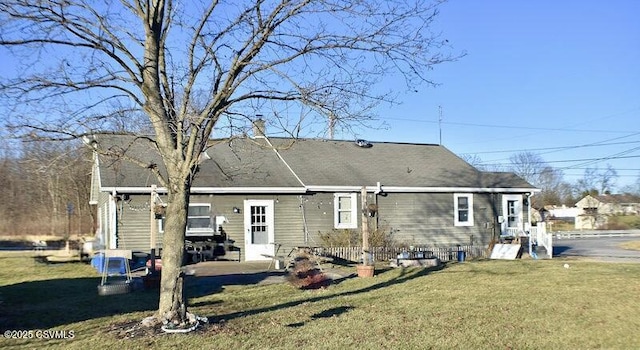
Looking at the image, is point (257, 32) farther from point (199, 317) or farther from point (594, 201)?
point (594, 201)

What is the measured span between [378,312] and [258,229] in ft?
38.0

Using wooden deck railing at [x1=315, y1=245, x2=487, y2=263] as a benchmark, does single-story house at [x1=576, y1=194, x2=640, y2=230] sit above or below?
above

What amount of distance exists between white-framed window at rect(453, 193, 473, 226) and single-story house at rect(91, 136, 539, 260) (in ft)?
0.14

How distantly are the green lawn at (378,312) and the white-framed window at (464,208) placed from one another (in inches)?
359

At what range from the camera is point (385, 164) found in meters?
25.3

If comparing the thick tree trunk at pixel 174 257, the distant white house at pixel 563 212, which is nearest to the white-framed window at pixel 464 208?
the thick tree trunk at pixel 174 257

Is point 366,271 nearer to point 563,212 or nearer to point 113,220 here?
point 113,220

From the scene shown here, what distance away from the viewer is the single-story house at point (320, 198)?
19453 mm

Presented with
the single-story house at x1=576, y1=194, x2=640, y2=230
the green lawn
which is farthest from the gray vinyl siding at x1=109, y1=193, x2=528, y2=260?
the single-story house at x1=576, y1=194, x2=640, y2=230

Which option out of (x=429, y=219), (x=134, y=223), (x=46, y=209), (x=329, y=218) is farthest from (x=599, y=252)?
(x=46, y=209)

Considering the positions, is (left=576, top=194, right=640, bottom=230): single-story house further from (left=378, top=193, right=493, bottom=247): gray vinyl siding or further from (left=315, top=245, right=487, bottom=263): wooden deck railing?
(left=315, top=245, right=487, bottom=263): wooden deck railing

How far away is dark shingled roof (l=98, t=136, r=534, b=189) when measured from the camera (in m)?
20.3

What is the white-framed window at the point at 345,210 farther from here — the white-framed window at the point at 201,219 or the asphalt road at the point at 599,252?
the asphalt road at the point at 599,252

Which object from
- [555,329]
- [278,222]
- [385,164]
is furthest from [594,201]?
[555,329]
